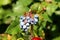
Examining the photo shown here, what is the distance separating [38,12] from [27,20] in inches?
7.0

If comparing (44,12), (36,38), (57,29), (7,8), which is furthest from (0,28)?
(36,38)

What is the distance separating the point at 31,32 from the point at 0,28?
0.83m

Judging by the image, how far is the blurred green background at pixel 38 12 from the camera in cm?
146

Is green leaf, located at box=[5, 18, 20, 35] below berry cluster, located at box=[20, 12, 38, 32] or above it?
below

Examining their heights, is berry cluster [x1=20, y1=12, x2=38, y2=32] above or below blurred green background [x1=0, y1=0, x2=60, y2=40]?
above

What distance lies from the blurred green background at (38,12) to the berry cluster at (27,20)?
0.06 m

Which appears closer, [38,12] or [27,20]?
[27,20]

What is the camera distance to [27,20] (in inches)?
54.1

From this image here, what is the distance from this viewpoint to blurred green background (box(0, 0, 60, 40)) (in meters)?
1.46

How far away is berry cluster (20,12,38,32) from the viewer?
1.37 metres

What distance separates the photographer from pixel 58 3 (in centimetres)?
167

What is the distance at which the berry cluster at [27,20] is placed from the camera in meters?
1.37

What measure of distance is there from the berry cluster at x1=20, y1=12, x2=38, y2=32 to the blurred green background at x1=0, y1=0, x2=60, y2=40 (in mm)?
65

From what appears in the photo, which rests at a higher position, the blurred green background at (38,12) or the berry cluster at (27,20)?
the berry cluster at (27,20)
